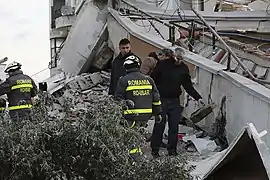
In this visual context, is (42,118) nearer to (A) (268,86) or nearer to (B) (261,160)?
(B) (261,160)

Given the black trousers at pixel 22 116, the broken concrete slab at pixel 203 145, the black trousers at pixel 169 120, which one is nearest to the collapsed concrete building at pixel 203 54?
the broken concrete slab at pixel 203 145

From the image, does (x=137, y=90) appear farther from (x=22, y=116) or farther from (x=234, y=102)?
(x=234, y=102)

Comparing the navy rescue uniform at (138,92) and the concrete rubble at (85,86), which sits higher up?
the navy rescue uniform at (138,92)

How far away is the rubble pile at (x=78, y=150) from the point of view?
451 cm

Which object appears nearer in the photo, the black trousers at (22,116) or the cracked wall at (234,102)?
the black trousers at (22,116)

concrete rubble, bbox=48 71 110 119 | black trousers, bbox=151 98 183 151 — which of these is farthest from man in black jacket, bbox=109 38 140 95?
concrete rubble, bbox=48 71 110 119

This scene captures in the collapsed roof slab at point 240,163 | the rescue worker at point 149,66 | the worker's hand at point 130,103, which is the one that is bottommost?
the collapsed roof slab at point 240,163

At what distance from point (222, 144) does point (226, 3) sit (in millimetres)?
8554

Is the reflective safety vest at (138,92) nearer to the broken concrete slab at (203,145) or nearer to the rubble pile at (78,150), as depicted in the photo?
the broken concrete slab at (203,145)

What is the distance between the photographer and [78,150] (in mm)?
4648

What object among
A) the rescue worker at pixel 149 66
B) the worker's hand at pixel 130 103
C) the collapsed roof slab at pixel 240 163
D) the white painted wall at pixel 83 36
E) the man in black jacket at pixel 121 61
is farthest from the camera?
the white painted wall at pixel 83 36

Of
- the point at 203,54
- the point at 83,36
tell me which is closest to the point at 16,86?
the point at 203,54

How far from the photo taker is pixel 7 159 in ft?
14.9

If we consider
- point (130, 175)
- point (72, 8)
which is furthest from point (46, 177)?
point (72, 8)
